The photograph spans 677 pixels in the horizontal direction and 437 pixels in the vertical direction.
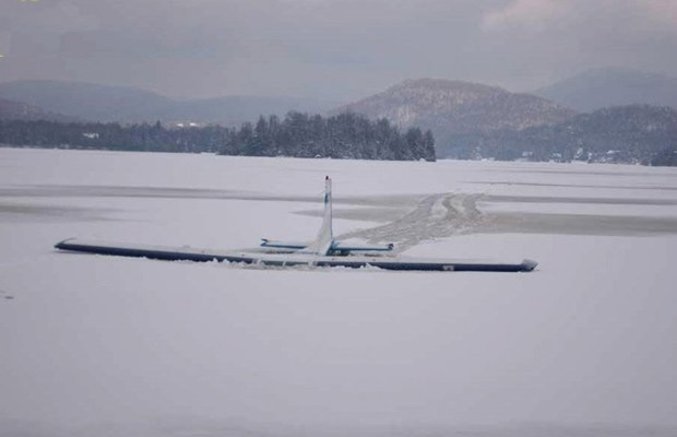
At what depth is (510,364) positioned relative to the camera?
7066 mm

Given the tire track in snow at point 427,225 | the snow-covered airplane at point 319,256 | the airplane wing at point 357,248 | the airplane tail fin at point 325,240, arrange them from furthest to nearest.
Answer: the tire track in snow at point 427,225 → the airplane wing at point 357,248 → the airplane tail fin at point 325,240 → the snow-covered airplane at point 319,256

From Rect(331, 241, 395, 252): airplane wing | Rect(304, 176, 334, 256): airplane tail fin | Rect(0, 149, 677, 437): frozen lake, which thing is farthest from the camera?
Rect(331, 241, 395, 252): airplane wing

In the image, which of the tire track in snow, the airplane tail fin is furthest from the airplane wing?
the tire track in snow

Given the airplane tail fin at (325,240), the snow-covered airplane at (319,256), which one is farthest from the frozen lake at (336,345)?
the airplane tail fin at (325,240)

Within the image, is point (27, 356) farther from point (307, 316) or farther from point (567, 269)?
point (567, 269)

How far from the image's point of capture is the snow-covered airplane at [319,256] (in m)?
13.0

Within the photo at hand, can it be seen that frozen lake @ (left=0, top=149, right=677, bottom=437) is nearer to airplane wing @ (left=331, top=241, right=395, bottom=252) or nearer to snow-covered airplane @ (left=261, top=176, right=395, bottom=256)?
airplane wing @ (left=331, top=241, right=395, bottom=252)

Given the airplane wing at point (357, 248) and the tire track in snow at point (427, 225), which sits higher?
the airplane wing at point (357, 248)

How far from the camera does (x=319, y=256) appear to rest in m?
13.7

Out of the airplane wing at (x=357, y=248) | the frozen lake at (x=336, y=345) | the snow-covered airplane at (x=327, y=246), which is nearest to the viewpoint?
the frozen lake at (x=336, y=345)

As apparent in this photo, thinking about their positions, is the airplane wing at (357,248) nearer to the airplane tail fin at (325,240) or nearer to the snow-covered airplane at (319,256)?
the snow-covered airplane at (319,256)

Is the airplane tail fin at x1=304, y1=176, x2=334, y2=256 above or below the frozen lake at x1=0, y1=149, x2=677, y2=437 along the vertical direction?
above

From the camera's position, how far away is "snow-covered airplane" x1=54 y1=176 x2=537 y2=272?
1298 cm

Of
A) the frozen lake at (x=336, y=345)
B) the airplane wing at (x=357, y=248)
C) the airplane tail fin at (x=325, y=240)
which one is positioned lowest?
the frozen lake at (x=336, y=345)
